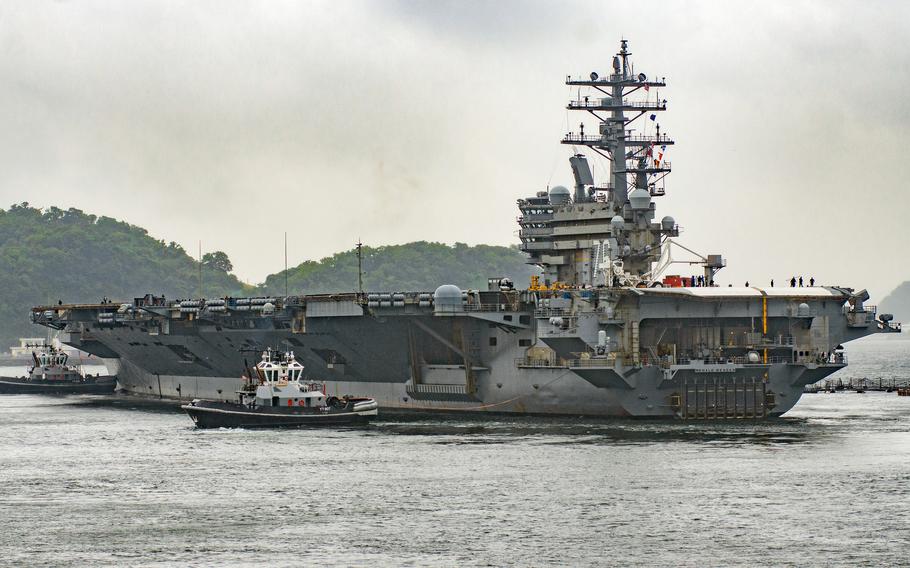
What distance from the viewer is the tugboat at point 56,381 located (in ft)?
236

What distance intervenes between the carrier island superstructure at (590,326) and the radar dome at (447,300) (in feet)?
0.15

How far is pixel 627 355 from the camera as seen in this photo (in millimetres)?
43188

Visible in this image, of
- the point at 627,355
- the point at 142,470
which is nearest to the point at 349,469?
the point at 142,470

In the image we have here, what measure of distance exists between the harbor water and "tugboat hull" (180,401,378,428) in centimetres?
79

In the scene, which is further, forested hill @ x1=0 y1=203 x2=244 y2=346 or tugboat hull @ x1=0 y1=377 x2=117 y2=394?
forested hill @ x1=0 y1=203 x2=244 y2=346

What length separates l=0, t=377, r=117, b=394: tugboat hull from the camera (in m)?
71.8

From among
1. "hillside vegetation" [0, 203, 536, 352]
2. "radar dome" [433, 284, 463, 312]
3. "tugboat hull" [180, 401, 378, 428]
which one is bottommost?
"tugboat hull" [180, 401, 378, 428]

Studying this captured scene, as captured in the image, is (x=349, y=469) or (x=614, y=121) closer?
(x=349, y=469)

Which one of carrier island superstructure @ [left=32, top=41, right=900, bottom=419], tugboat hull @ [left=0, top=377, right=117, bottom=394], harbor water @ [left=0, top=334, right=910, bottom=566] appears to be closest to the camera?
harbor water @ [left=0, top=334, right=910, bottom=566]

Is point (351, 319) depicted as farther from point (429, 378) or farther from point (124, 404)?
point (124, 404)

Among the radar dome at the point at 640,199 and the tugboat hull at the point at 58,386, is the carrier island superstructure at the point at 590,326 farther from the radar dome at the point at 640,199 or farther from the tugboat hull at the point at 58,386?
the tugboat hull at the point at 58,386

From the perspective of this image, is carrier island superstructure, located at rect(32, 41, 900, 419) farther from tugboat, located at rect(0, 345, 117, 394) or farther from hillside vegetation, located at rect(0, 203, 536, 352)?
hillside vegetation, located at rect(0, 203, 536, 352)

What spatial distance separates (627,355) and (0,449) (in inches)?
768

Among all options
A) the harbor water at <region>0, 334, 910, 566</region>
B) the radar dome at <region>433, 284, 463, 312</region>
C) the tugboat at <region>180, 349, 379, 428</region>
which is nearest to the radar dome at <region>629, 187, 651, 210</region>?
the radar dome at <region>433, 284, 463, 312</region>
